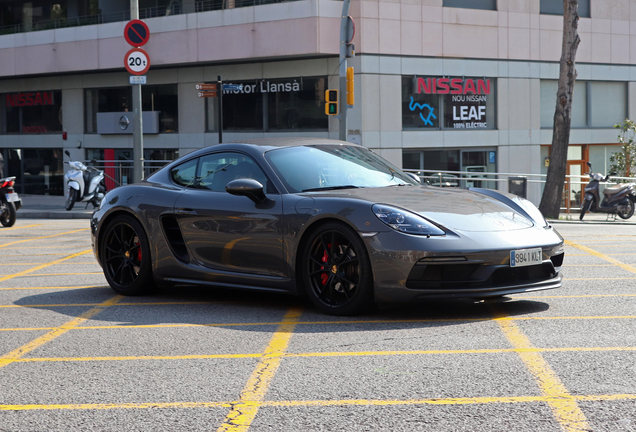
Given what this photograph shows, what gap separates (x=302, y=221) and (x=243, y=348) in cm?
133

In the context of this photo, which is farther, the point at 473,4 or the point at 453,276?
the point at 473,4

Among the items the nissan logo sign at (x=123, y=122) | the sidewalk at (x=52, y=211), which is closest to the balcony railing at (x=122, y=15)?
the nissan logo sign at (x=123, y=122)

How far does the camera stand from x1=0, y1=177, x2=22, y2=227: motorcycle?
52.4ft

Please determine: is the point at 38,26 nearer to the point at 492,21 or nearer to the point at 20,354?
the point at 492,21

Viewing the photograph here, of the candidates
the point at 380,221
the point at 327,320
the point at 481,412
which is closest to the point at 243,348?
the point at 327,320

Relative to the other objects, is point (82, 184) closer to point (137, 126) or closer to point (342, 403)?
point (137, 126)

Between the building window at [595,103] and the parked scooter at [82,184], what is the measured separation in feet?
50.0

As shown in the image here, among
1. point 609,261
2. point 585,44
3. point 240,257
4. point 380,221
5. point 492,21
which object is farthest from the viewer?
point 585,44

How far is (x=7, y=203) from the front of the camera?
15977mm

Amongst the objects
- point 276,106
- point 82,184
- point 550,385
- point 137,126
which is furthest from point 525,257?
point 276,106

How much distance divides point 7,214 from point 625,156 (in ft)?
65.3

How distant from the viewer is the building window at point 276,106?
25.9 meters

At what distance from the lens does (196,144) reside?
27859 mm

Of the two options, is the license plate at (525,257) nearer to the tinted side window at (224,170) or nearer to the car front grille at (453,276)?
the car front grille at (453,276)
